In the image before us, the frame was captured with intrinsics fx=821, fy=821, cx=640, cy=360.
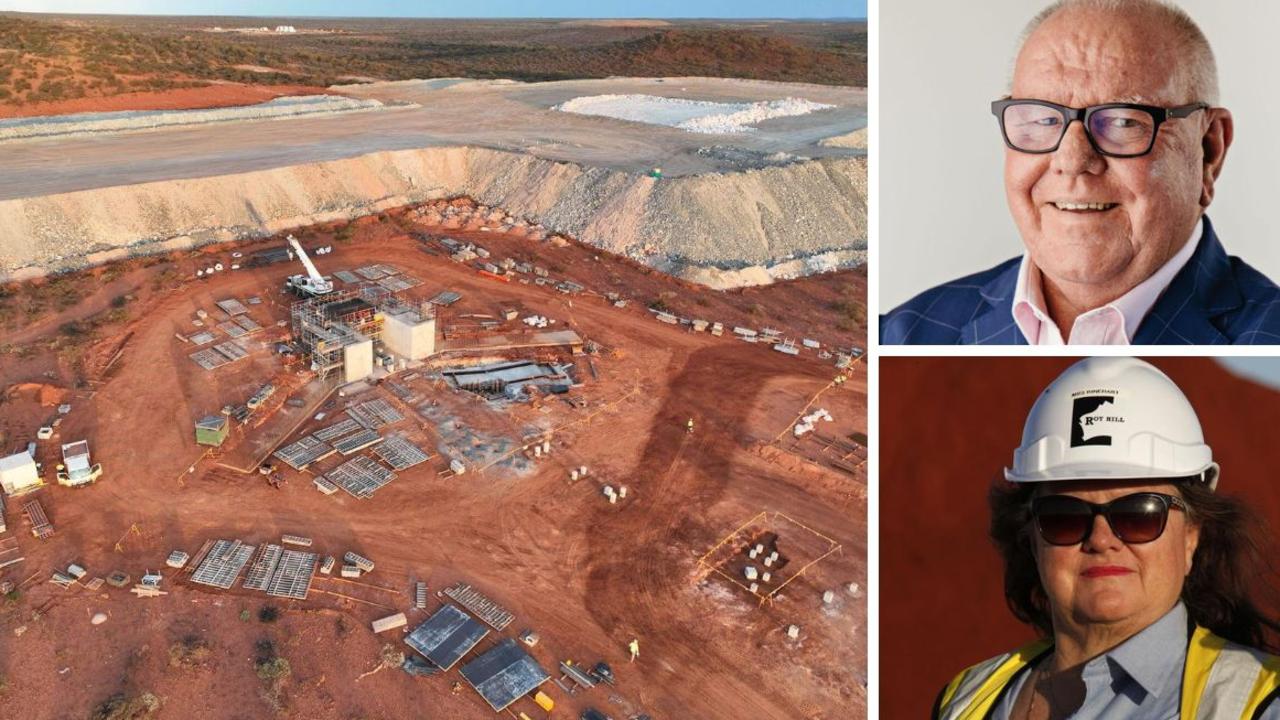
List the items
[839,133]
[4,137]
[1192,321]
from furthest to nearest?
[839,133] < [4,137] < [1192,321]

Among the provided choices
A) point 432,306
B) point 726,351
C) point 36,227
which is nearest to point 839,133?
point 726,351

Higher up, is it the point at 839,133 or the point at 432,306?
the point at 839,133

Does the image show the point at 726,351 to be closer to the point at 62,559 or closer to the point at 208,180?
the point at 62,559

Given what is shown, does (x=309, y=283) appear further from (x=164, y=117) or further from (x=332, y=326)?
(x=164, y=117)

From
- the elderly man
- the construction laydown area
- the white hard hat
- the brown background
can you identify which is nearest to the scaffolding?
the construction laydown area

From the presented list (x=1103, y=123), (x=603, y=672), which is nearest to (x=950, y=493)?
(x=1103, y=123)

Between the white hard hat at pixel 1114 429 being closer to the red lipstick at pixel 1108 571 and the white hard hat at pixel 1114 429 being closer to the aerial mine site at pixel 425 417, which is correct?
the red lipstick at pixel 1108 571

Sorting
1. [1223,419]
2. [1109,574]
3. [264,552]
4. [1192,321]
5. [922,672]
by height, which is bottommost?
[264,552]
